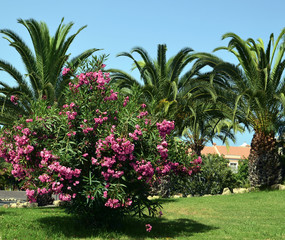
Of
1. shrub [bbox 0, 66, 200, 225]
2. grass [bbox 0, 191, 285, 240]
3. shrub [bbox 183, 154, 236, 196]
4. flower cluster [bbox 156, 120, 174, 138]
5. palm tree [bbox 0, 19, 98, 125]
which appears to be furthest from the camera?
shrub [bbox 183, 154, 236, 196]

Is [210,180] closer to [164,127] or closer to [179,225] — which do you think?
[179,225]

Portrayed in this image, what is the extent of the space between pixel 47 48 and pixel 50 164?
1144 cm

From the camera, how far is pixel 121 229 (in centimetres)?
1123

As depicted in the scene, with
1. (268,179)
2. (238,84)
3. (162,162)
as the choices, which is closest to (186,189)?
(268,179)

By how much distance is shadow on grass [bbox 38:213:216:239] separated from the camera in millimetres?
10565

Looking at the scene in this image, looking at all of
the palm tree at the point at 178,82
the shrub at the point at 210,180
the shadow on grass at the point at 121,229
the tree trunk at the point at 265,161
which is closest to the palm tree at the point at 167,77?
the palm tree at the point at 178,82

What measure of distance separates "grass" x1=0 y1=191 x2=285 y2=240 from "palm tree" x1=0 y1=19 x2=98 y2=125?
6.96 m

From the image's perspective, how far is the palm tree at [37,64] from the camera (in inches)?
768

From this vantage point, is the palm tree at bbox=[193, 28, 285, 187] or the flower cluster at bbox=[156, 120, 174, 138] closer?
the flower cluster at bbox=[156, 120, 174, 138]

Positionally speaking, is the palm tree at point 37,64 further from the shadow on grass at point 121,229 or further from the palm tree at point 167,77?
the shadow on grass at point 121,229

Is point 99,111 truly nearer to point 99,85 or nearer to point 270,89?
point 99,85

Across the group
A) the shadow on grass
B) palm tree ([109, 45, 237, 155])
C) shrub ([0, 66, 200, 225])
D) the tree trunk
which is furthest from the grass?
palm tree ([109, 45, 237, 155])

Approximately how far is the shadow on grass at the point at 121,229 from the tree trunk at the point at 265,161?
9838 millimetres

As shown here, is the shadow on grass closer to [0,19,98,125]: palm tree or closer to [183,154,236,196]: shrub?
[0,19,98,125]: palm tree
